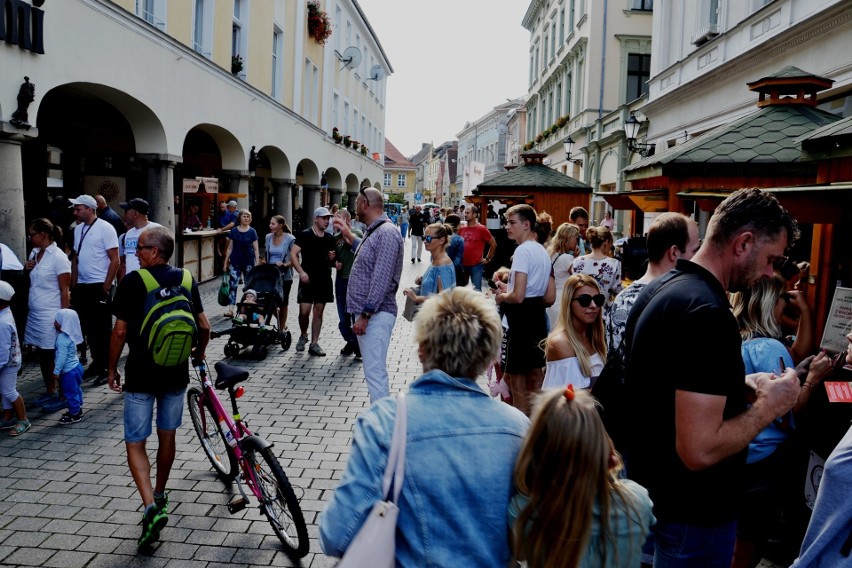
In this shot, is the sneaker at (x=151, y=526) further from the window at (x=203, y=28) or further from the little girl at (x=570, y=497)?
the window at (x=203, y=28)

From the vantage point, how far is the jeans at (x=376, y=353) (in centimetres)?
559

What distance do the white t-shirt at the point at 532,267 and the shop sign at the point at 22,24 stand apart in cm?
682

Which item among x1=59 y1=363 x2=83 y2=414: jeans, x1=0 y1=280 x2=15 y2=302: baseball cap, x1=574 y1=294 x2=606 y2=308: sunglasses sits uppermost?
x1=574 y1=294 x2=606 y2=308: sunglasses

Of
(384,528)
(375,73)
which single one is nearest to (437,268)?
(384,528)

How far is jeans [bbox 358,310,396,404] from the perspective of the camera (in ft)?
18.3

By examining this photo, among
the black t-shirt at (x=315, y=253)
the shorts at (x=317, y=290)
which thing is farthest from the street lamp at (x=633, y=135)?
the shorts at (x=317, y=290)

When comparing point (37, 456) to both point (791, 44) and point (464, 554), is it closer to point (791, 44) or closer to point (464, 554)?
point (464, 554)

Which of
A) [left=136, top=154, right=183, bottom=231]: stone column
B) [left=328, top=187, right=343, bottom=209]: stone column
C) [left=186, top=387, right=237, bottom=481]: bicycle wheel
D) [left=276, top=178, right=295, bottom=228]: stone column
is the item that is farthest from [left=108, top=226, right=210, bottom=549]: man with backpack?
[left=328, top=187, right=343, bottom=209]: stone column

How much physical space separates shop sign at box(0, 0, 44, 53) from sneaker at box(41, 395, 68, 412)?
4.62 metres

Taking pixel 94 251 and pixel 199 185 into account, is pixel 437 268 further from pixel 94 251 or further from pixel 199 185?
pixel 199 185

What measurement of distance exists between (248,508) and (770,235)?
141 inches

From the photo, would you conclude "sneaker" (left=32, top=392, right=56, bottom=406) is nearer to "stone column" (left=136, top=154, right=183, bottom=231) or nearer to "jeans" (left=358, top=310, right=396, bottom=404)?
"jeans" (left=358, top=310, right=396, bottom=404)

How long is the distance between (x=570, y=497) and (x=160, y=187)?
12.6m

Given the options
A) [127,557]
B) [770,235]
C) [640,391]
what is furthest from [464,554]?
[127,557]
